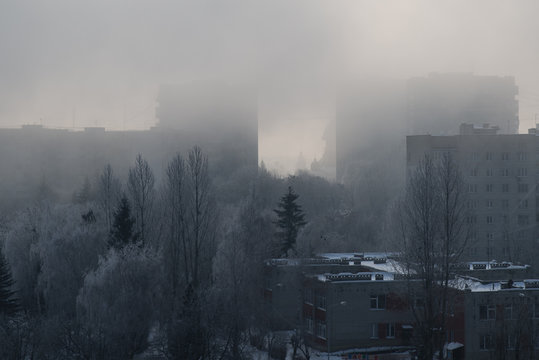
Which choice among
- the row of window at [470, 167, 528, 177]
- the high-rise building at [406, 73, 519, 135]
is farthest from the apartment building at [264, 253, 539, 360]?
the high-rise building at [406, 73, 519, 135]

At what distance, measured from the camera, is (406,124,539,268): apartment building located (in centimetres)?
4084

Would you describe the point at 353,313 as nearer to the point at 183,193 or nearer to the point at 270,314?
the point at 270,314

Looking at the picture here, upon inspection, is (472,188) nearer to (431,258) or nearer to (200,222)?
(200,222)

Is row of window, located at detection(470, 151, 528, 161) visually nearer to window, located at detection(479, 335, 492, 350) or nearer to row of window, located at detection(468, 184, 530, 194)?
row of window, located at detection(468, 184, 530, 194)

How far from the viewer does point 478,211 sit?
40.8 m

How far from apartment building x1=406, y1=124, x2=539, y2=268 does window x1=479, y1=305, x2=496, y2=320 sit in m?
18.1

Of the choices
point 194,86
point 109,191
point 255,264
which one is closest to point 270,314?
point 255,264

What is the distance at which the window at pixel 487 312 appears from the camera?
75.2 feet

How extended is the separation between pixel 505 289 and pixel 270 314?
8244 millimetres

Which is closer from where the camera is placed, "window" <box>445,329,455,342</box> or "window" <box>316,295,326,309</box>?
"window" <box>445,329,455,342</box>

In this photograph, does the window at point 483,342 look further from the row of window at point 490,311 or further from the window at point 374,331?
the window at point 374,331

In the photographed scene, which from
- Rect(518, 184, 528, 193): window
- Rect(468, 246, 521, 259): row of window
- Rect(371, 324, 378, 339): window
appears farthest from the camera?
Rect(518, 184, 528, 193): window

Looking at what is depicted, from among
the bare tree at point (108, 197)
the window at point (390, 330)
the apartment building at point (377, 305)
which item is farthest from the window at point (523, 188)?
the bare tree at point (108, 197)

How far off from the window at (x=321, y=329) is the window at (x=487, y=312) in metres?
5.13
